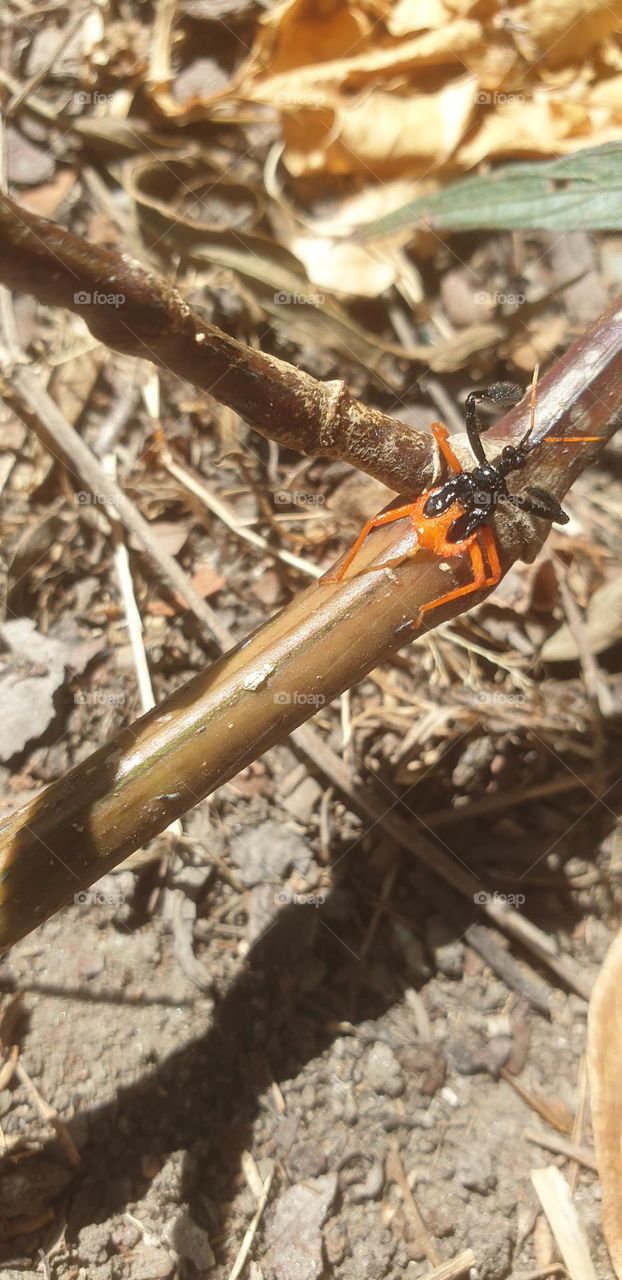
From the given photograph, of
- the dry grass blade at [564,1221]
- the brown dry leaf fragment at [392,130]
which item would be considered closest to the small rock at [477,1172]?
the dry grass blade at [564,1221]

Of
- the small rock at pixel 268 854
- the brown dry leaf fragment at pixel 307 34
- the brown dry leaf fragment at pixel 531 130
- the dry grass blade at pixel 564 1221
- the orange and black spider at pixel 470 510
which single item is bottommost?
the dry grass blade at pixel 564 1221

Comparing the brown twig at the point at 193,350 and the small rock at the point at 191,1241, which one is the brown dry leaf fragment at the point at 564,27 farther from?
the small rock at the point at 191,1241

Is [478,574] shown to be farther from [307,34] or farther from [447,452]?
[307,34]

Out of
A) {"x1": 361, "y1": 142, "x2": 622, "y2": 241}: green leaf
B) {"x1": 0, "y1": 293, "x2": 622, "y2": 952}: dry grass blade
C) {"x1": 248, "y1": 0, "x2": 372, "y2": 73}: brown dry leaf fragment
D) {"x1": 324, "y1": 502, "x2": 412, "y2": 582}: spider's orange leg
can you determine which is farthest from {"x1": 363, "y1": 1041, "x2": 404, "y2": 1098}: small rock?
{"x1": 248, "y1": 0, "x2": 372, "y2": 73}: brown dry leaf fragment

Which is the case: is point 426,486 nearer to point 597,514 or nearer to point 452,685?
point 452,685

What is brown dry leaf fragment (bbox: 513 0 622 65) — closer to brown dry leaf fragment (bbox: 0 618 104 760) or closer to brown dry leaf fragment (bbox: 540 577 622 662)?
brown dry leaf fragment (bbox: 540 577 622 662)

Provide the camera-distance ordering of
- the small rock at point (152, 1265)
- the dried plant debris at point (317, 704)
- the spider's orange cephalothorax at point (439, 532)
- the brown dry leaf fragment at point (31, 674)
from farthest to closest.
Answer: the brown dry leaf fragment at point (31, 674) < the dried plant debris at point (317, 704) < the small rock at point (152, 1265) < the spider's orange cephalothorax at point (439, 532)
